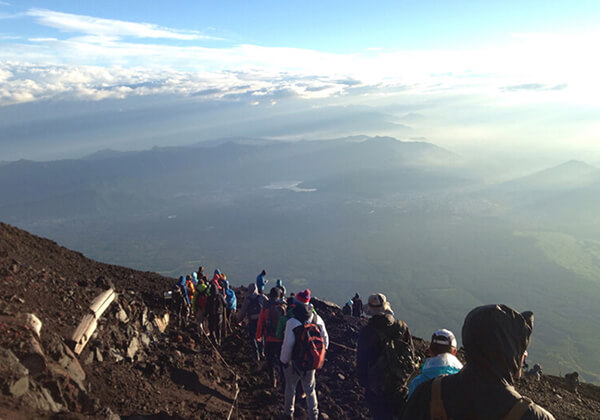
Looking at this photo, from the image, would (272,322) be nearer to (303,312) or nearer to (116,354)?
(303,312)

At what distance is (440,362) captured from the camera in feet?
15.0

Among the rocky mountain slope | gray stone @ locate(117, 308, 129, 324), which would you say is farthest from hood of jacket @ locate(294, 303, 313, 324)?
gray stone @ locate(117, 308, 129, 324)

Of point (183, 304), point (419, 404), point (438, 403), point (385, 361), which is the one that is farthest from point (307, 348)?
point (183, 304)

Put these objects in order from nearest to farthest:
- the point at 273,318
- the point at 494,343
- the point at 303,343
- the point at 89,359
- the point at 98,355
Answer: the point at 494,343
the point at 303,343
the point at 89,359
the point at 98,355
the point at 273,318

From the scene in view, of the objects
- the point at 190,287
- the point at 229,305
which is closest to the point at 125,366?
the point at 229,305

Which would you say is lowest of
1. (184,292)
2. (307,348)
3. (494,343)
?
(184,292)

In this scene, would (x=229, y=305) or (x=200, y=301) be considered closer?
(x=200, y=301)

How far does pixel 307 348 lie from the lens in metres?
7.82

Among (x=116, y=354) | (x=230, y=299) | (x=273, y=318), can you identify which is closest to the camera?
(x=116, y=354)

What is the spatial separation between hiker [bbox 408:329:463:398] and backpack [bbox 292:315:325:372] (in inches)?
126

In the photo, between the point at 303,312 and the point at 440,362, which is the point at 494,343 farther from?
the point at 303,312

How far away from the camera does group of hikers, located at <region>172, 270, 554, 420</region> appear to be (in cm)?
268

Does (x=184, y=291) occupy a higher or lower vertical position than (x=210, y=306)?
lower

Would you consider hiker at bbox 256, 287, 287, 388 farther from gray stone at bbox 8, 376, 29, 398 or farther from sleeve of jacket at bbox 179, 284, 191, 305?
gray stone at bbox 8, 376, 29, 398
